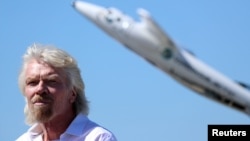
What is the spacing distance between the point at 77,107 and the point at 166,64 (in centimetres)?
82

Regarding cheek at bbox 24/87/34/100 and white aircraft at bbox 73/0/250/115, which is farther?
cheek at bbox 24/87/34/100

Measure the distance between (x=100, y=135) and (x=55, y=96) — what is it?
0.38 meters

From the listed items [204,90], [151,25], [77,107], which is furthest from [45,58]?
[204,90]

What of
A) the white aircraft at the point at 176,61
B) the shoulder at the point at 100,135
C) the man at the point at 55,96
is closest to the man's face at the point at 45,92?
the man at the point at 55,96

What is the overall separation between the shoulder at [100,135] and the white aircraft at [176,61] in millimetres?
548

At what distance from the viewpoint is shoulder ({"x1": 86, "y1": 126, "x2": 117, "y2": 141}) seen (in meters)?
3.83

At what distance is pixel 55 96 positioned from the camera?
3.85m

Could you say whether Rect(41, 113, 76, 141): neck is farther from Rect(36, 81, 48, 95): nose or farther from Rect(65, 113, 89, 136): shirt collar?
Rect(36, 81, 48, 95): nose

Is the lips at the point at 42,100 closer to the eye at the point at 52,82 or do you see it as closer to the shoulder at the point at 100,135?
the eye at the point at 52,82

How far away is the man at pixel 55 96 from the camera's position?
3.85 meters

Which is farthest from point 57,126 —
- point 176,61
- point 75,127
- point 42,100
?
point 176,61

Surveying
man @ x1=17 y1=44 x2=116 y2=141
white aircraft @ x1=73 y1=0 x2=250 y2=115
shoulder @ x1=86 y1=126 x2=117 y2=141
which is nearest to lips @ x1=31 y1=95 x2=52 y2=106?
man @ x1=17 y1=44 x2=116 y2=141

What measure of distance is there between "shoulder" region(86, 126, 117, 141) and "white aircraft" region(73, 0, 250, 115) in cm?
55

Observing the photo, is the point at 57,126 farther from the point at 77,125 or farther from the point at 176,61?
the point at 176,61
